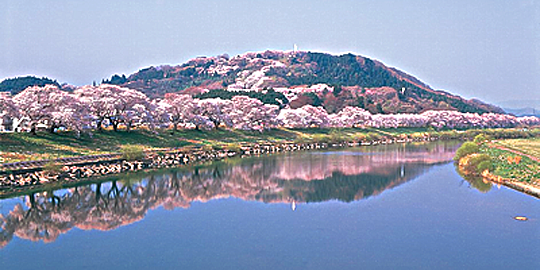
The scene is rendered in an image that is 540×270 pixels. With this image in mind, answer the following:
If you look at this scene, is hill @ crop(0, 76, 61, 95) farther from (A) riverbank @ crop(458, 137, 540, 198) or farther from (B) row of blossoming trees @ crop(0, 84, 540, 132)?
(A) riverbank @ crop(458, 137, 540, 198)

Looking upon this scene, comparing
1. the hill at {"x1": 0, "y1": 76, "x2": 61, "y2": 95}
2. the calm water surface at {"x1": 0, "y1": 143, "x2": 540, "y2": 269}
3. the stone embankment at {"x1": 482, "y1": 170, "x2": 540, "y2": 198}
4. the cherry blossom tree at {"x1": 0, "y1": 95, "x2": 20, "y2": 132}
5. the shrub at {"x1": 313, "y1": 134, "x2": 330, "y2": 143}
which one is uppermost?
the hill at {"x1": 0, "y1": 76, "x2": 61, "y2": 95}

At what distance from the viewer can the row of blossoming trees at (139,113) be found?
46906mm

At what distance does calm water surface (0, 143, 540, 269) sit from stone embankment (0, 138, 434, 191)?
273 centimetres

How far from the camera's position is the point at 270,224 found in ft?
89.0

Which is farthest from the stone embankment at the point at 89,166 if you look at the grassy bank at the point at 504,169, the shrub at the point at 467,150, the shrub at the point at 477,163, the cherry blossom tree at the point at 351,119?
the cherry blossom tree at the point at 351,119

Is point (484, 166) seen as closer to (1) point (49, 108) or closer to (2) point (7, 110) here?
(1) point (49, 108)

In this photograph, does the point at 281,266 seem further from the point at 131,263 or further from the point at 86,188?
the point at 86,188

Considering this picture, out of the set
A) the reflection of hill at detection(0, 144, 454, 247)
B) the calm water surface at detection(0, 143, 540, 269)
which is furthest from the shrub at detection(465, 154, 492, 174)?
the reflection of hill at detection(0, 144, 454, 247)

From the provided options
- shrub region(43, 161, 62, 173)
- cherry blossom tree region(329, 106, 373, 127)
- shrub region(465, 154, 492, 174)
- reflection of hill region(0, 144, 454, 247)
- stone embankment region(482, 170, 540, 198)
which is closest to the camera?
reflection of hill region(0, 144, 454, 247)

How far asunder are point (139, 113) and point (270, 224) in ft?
118

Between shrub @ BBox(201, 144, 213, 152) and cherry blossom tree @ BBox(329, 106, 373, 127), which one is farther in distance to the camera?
cherry blossom tree @ BBox(329, 106, 373, 127)

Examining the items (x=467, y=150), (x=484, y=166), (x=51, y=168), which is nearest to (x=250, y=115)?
(x=467, y=150)

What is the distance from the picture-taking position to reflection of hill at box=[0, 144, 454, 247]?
27.9 m

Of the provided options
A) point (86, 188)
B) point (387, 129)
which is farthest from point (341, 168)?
point (387, 129)
